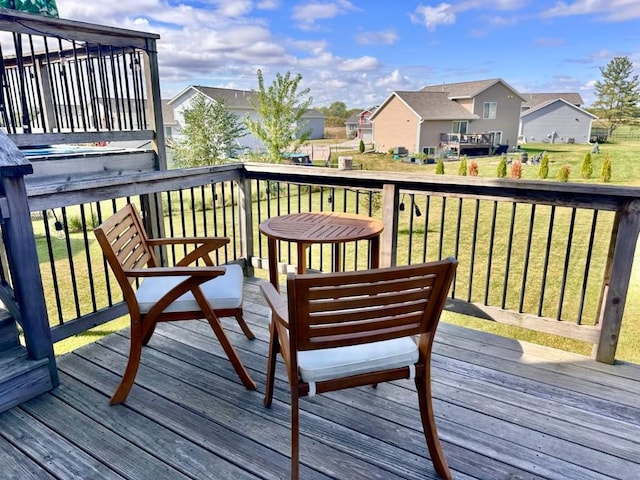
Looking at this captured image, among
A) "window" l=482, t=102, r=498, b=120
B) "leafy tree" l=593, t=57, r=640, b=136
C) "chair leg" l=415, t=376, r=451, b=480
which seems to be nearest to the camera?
"chair leg" l=415, t=376, r=451, b=480

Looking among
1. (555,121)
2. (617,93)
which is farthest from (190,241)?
(617,93)

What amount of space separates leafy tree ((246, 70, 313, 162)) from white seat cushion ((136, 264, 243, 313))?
12800 millimetres

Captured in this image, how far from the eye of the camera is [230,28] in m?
18.8

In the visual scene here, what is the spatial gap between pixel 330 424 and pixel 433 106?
26.9m

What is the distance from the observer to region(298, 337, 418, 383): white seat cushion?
136 centimetres

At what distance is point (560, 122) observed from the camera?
32.4m

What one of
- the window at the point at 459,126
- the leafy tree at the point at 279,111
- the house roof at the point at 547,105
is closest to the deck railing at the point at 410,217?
the leafy tree at the point at 279,111

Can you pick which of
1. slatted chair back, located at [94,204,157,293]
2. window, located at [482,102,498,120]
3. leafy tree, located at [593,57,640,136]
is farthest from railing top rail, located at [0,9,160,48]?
leafy tree, located at [593,57,640,136]

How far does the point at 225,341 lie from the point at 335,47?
128ft

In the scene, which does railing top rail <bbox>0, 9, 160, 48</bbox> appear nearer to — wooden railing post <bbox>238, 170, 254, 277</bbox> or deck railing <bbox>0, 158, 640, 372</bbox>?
deck railing <bbox>0, 158, 640, 372</bbox>

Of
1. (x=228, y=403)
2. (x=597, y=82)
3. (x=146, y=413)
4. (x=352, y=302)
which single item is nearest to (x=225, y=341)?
(x=228, y=403)

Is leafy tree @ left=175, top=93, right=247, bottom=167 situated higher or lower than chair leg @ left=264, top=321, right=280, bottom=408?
higher

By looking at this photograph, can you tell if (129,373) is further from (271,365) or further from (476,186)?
(476,186)

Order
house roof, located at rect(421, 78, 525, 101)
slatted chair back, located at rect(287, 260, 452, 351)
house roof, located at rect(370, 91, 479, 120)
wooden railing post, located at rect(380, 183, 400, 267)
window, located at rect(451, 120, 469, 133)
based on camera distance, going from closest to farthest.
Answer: slatted chair back, located at rect(287, 260, 452, 351)
wooden railing post, located at rect(380, 183, 400, 267)
house roof, located at rect(370, 91, 479, 120)
house roof, located at rect(421, 78, 525, 101)
window, located at rect(451, 120, 469, 133)
